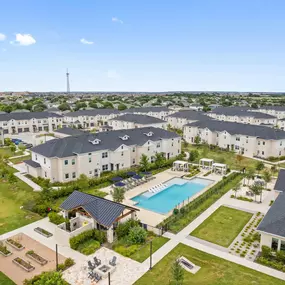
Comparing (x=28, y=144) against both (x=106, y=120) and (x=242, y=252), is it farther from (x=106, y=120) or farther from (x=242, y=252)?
(x=242, y=252)

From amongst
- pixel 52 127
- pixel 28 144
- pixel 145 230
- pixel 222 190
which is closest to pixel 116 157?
pixel 222 190

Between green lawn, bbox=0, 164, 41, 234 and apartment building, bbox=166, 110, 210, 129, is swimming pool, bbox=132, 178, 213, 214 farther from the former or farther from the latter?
apartment building, bbox=166, 110, 210, 129

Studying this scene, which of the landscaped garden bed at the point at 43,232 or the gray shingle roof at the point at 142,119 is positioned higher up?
the gray shingle roof at the point at 142,119

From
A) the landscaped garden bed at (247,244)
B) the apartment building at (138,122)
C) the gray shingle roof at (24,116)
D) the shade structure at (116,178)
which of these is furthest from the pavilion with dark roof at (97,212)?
the gray shingle roof at (24,116)

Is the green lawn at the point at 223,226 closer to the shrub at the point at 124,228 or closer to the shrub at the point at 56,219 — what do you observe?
the shrub at the point at 124,228

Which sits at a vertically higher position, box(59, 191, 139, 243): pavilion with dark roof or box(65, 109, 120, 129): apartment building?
box(65, 109, 120, 129): apartment building

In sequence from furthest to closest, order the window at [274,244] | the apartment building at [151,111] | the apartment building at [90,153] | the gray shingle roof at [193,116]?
the apartment building at [151,111] → the gray shingle roof at [193,116] → the apartment building at [90,153] → the window at [274,244]

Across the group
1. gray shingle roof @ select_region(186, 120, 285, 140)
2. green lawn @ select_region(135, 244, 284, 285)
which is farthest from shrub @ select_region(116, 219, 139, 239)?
gray shingle roof @ select_region(186, 120, 285, 140)
